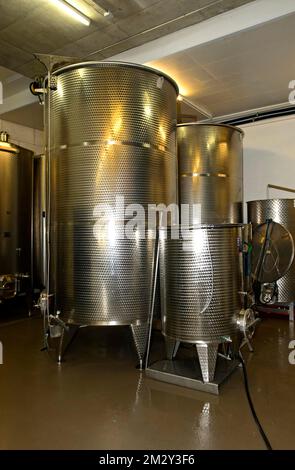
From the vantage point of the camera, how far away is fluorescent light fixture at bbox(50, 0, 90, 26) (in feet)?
9.78

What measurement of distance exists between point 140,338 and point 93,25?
3.14m

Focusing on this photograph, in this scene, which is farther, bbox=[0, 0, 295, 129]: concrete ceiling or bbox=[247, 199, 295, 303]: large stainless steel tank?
bbox=[247, 199, 295, 303]: large stainless steel tank

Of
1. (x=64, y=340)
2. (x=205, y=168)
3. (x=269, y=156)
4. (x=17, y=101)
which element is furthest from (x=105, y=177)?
(x=269, y=156)

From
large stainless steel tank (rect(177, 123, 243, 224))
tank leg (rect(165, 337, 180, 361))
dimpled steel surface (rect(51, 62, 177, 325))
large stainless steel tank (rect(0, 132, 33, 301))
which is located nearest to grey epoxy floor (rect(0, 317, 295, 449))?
tank leg (rect(165, 337, 180, 361))

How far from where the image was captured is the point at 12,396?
2.13m

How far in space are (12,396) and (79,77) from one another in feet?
7.94

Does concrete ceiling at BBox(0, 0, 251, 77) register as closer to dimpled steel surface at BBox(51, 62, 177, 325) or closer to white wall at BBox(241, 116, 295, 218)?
dimpled steel surface at BBox(51, 62, 177, 325)

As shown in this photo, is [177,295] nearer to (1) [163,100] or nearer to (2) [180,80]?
(1) [163,100]

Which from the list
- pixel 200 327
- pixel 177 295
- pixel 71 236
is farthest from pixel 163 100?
pixel 200 327

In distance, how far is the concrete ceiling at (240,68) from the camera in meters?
3.25

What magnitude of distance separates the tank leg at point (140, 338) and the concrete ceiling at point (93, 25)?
9.64ft

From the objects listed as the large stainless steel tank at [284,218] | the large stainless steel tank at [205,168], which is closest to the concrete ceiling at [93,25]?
the large stainless steel tank at [205,168]

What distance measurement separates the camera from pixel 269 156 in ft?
16.6
